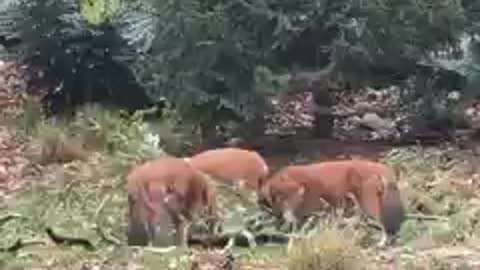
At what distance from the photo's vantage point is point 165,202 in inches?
326

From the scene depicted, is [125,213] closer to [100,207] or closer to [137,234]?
[100,207]

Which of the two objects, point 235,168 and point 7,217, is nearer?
point 235,168

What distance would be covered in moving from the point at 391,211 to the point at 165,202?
138 centimetres

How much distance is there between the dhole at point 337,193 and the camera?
27.9 feet

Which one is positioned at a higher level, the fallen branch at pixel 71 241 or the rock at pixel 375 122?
the fallen branch at pixel 71 241

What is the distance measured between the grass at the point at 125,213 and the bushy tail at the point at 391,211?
0.28ft

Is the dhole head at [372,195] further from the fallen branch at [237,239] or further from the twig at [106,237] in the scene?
the twig at [106,237]

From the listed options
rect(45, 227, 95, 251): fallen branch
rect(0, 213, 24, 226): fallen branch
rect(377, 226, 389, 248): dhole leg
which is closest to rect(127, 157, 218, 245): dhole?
rect(45, 227, 95, 251): fallen branch

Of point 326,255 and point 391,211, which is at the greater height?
point 326,255

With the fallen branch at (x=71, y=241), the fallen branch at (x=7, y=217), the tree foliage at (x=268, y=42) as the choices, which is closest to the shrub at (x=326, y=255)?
the fallen branch at (x=71, y=241)

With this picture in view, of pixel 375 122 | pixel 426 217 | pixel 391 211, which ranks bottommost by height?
pixel 375 122

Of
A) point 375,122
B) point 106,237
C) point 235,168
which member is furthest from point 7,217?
point 375,122

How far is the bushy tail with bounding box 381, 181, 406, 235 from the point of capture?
8.48 m

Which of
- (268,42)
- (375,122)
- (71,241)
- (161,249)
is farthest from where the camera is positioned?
(375,122)
